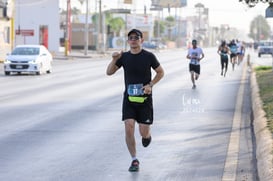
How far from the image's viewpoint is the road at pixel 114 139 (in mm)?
9914

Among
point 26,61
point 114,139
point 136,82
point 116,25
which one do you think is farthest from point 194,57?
point 116,25

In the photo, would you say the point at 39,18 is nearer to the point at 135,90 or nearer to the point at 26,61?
the point at 26,61

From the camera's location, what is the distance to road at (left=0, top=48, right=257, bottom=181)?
9.91m

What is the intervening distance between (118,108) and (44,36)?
222 ft

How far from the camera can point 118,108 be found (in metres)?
18.8

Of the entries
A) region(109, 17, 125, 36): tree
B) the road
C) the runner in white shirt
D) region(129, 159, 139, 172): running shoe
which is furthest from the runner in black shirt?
region(109, 17, 125, 36): tree

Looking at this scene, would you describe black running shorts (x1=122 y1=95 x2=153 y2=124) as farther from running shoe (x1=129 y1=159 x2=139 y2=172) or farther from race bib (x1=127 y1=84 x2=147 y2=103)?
running shoe (x1=129 y1=159 x2=139 y2=172)

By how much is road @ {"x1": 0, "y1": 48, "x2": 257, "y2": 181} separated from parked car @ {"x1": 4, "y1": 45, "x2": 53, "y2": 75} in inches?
507

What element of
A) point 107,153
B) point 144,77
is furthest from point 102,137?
point 144,77

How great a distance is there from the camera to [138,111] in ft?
33.1

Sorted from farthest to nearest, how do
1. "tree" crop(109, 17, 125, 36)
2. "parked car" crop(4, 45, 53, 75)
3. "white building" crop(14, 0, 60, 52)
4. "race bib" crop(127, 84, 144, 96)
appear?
"tree" crop(109, 17, 125, 36) < "white building" crop(14, 0, 60, 52) < "parked car" crop(4, 45, 53, 75) < "race bib" crop(127, 84, 144, 96)

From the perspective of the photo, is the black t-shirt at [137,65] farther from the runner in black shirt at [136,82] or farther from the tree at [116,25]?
the tree at [116,25]

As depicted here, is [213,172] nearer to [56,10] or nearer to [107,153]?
[107,153]

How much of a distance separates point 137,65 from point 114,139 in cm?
339
